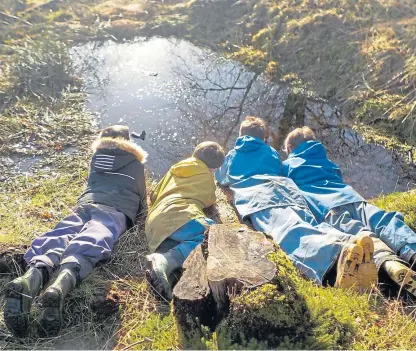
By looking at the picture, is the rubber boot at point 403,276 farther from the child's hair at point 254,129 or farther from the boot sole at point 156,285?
the child's hair at point 254,129

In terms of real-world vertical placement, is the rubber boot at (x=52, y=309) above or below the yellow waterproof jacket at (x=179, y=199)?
below

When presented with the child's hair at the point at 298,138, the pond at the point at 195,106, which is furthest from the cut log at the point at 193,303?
the pond at the point at 195,106

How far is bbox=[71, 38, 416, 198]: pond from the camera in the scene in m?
6.43

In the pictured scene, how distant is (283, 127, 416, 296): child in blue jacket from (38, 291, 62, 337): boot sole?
8.27 feet

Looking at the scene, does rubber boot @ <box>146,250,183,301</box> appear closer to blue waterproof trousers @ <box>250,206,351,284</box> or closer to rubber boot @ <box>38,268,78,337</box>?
rubber boot @ <box>38,268,78,337</box>

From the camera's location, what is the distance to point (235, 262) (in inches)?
115

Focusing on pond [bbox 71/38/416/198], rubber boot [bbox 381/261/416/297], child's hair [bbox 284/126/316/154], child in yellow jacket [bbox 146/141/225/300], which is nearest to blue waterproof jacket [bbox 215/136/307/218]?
child's hair [bbox 284/126/316/154]

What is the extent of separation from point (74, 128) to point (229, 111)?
272cm

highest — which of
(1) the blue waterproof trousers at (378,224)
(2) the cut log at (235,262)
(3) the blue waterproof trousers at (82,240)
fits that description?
(2) the cut log at (235,262)

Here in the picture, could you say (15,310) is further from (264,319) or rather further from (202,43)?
(202,43)

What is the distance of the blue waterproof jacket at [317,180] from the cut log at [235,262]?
4.58ft

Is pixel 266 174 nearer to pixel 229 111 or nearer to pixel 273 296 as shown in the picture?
pixel 273 296

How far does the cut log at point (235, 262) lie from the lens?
280cm

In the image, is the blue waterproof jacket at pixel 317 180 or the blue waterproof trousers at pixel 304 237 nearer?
the blue waterproof trousers at pixel 304 237
